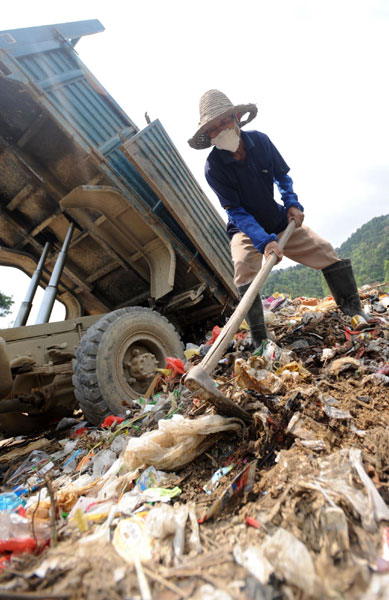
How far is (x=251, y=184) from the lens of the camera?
267 centimetres

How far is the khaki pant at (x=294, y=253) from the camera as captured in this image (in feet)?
8.82

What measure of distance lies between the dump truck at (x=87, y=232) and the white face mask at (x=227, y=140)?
75 cm

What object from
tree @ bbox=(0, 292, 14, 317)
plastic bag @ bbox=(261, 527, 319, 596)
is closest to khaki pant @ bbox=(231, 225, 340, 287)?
plastic bag @ bbox=(261, 527, 319, 596)

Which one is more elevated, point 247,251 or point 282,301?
point 247,251

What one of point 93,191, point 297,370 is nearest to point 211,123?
point 93,191

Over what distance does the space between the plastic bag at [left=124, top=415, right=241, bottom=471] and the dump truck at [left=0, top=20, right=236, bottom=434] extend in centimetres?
113

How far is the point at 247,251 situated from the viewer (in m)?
2.70

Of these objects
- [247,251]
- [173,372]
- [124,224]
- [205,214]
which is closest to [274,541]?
[173,372]

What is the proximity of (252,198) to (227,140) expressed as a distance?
54 centimetres

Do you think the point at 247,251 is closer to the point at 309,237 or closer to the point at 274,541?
the point at 309,237

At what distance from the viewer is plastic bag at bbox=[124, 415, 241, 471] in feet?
4.37

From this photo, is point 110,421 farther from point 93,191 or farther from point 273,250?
point 93,191

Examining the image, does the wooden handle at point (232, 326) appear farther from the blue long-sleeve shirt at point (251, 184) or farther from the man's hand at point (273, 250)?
the blue long-sleeve shirt at point (251, 184)

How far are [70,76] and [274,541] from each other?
13.3 feet
